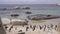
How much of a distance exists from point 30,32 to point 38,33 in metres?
0.66

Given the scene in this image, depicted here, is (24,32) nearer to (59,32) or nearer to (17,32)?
(17,32)

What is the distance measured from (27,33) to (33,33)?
1.37 ft

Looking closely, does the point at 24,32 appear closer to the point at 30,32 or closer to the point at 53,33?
the point at 30,32

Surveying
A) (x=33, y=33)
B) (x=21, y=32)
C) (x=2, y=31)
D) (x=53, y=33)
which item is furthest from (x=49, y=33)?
(x=2, y=31)

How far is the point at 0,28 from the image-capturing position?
25.2 ft

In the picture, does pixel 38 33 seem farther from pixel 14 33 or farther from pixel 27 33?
pixel 14 33

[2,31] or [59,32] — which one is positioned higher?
[2,31]

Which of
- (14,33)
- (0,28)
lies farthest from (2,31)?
(14,33)

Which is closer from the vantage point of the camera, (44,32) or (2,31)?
(2,31)

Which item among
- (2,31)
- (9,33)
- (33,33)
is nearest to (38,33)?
(33,33)

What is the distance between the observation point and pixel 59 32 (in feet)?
39.2

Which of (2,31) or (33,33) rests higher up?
(2,31)

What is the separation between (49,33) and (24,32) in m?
1.77

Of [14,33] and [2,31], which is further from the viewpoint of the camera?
[14,33]
